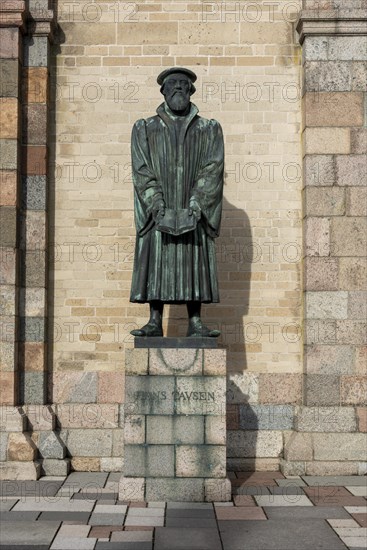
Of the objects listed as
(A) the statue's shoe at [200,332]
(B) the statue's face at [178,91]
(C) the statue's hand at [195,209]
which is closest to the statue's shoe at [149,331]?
(A) the statue's shoe at [200,332]

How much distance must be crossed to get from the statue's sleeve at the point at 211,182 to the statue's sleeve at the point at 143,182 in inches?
16.0

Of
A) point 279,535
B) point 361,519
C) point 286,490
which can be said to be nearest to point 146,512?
point 279,535

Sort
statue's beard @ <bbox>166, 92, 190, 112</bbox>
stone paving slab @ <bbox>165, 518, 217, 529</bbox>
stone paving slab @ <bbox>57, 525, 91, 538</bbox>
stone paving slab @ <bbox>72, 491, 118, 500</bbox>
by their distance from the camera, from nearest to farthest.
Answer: stone paving slab @ <bbox>57, 525, 91, 538</bbox>, stone paving slab @ <bbox>165, 518, 217, 529</bbox>, stone paving slab @ <bbox>72, 491, 118, 500</bbox>, statue's beard @ <bbox>166, 92, 190, 112</bbox>

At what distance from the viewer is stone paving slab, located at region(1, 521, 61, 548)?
5703 millimetres

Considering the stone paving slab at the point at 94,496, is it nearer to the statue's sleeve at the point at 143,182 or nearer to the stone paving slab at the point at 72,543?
the stone paving slab at the point at 72,543

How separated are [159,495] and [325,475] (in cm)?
226

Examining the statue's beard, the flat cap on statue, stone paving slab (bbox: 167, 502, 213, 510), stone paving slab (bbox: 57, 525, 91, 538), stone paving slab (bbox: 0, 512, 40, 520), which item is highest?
the flat cap on statue

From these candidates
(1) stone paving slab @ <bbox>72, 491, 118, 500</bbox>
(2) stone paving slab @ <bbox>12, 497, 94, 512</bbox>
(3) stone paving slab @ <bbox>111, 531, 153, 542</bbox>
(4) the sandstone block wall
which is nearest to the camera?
(3) stone paving slab @ <bbox>111, 531, 153, 542</bbox>

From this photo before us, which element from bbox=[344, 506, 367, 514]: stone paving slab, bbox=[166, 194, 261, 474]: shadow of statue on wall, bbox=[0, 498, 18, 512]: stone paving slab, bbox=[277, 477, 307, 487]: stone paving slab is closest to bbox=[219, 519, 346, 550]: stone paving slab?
bbox=[344, 506, 367, 514]: stone paving slab

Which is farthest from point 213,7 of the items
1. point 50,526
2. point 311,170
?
point 50,526

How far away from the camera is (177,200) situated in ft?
24.5

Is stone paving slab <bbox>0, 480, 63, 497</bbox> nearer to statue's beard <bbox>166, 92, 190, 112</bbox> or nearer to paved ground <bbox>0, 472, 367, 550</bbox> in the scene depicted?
paved ground <bbox>0, 472, 367, 550</bbox>

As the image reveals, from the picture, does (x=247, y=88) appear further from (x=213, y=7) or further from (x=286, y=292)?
(x=286, y=292)

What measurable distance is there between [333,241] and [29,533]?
Answer: 192 inches
